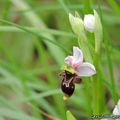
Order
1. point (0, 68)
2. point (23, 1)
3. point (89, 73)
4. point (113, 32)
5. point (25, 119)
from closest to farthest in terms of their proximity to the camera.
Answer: point (89, 73) → point (25, 119) → point (0, 68) → point (23, 1) → point (113, 32)

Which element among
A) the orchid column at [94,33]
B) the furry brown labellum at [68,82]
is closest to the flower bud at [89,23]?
the orchid column at [94,33]

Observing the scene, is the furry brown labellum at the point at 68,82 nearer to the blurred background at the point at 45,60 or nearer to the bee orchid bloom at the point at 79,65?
the bee orchid bloom at the point at 79,65

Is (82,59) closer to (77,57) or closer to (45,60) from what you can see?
(77,57)

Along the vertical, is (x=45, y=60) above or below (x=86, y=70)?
above

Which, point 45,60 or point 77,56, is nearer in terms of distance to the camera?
point 77,56

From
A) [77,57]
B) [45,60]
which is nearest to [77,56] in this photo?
[77,57]

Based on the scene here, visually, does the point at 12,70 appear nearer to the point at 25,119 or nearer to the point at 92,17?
the point at 25,119

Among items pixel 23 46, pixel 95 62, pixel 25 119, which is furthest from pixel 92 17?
pixel 23 46
